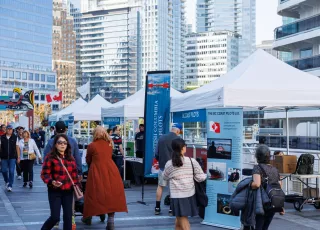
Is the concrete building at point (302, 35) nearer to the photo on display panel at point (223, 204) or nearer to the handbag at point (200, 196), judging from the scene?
the photo on display panel at point (223, 204)

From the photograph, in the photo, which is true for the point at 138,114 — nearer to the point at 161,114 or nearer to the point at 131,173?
the point at 131,173

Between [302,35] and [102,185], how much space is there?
137 ft

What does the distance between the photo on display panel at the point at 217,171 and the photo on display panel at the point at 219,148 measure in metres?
0.13

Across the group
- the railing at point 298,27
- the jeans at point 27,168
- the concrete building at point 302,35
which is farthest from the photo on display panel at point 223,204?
the railing at point 298,27

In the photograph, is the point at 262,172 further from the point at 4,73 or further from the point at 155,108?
the point at 4,73

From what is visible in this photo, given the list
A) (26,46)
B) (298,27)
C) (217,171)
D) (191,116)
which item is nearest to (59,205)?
(217,171)

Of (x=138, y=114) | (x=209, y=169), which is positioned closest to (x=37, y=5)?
(x=138, y=114)

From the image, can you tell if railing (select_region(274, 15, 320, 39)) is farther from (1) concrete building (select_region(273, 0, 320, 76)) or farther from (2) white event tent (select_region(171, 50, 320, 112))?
(2) white event tent (select_region(171, 50, 320, 112))

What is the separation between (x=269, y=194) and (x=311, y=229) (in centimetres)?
289

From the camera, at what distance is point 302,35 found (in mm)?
48344

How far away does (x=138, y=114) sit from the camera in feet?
66.8

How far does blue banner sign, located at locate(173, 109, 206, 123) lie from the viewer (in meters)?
15.0

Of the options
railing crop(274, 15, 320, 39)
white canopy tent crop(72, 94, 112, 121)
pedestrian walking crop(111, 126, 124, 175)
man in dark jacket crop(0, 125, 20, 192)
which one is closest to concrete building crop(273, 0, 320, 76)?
railing crop(274, 15, 320, 39)

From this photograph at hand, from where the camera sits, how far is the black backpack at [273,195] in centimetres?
800
